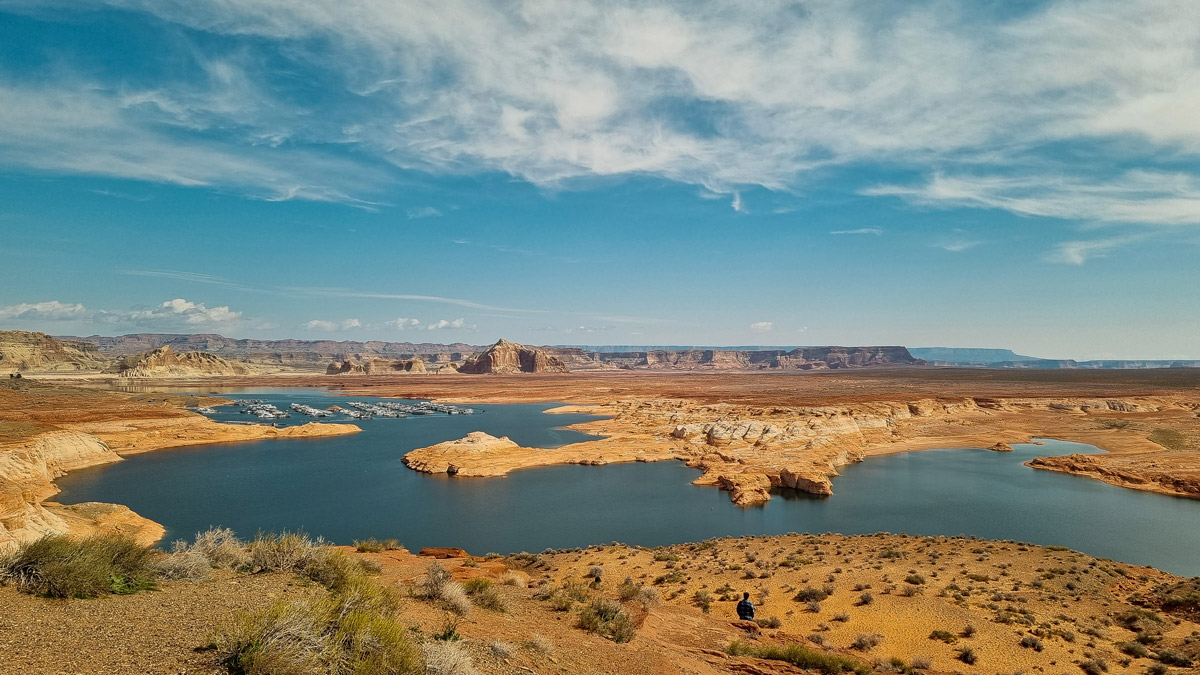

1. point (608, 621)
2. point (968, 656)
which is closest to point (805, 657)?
point (608, 621)

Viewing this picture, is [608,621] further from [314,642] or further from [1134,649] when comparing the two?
[1134,649]

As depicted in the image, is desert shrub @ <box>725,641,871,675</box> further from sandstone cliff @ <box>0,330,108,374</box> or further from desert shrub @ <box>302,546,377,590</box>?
sandstone cliff @ <box>0,330,108,374</box>

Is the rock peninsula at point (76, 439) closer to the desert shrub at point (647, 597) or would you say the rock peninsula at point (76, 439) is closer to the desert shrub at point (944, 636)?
the desert shrub at point (647, 597)

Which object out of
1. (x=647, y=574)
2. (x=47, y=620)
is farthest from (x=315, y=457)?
(x=47, y=620)

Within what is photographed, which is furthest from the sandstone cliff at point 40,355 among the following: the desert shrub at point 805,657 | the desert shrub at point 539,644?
the desert shrub at point 805,657

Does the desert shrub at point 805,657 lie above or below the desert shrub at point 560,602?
below

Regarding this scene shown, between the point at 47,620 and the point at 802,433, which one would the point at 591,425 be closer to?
the point at 802,433
